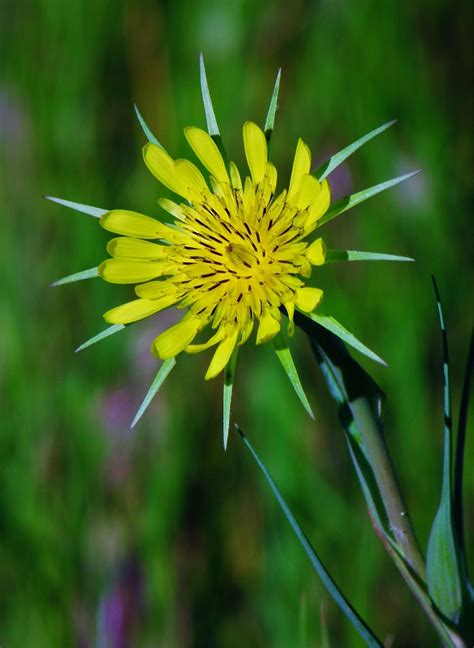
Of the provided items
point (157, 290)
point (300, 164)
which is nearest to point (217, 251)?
point (157, 290)

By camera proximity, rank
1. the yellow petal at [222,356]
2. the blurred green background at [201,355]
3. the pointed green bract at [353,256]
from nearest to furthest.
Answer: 1. the pointed green bract at [353,256]
2. the yellow petal at [222,356]
3. the blurred green background at [201,355]

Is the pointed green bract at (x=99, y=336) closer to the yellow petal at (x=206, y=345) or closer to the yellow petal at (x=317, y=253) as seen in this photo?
the yellow petal at (x=206, y=345)

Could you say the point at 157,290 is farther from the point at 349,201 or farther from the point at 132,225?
the point at 349,201

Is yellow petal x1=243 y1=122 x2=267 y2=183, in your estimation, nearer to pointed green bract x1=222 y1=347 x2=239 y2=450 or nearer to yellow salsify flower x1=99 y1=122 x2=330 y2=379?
yellow salsify flower x1=99 y1=122 x2=330 y2=379

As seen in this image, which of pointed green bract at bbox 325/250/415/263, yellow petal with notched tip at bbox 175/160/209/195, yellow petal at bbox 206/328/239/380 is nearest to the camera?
pointed green bract at bbox 325/250/415/263

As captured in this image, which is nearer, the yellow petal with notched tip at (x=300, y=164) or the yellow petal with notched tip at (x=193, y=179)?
the yellow petal with notched tip at (x=300, y=164)

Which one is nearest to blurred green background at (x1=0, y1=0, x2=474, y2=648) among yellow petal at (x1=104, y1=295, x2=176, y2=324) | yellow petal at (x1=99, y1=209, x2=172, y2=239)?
yellow petal at (x1=104, y1=295, x2=176, y2=324)

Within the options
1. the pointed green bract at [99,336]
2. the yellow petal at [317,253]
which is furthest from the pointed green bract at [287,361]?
the pointed green bract at [99,336]
